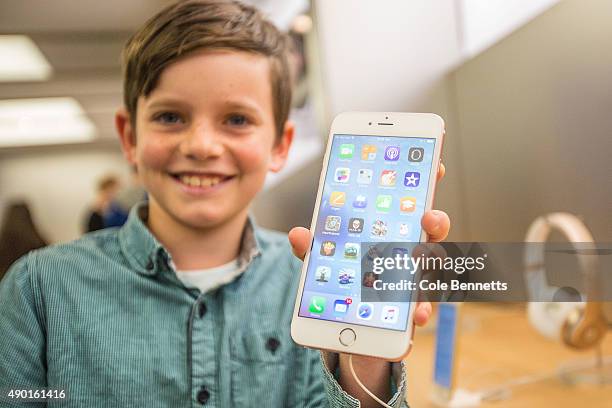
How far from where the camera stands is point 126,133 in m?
0.52

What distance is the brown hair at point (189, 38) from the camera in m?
0.47

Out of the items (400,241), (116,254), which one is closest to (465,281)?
(400,241)

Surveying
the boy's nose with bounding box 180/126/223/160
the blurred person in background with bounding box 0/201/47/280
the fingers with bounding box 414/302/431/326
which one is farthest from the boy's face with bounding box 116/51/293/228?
the fingers with bounding box 414/302/431/326

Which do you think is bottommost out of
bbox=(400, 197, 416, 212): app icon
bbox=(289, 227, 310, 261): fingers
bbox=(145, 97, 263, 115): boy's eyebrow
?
bbox=(289, 227, 310, 261): fingers

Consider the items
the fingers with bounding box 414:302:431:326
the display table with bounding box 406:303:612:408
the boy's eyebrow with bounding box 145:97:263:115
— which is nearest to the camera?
the fingers with bounding box 414:302:431:326

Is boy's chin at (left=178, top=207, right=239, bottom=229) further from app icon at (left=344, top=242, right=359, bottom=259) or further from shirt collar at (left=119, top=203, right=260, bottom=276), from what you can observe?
app icon at (left=344, top=242, right=359, bottom=259)

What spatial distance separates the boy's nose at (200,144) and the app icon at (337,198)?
0.12 metres

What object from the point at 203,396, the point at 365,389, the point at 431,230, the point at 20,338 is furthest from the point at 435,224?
the point at 20,338

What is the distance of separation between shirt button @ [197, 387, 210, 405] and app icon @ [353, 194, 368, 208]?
20 cm

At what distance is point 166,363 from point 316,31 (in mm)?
318

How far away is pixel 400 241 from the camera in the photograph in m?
0.37

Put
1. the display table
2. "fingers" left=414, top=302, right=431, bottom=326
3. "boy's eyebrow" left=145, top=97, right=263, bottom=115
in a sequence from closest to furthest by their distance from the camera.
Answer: "fingers" left=414, top=302, right=431, bottom=326 → "boy's eyebrow" left=145, top=97, right=263, bottom=115 → the display table

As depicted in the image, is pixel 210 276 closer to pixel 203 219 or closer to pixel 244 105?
pixel 203 219

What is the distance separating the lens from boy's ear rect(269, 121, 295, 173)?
1.78ft
